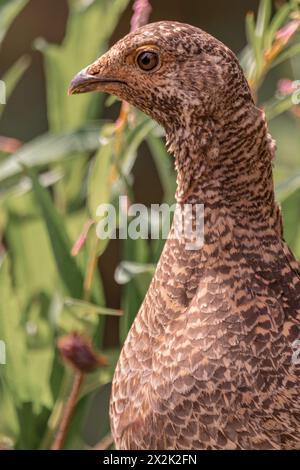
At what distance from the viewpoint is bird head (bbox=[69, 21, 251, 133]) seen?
5.87 feet

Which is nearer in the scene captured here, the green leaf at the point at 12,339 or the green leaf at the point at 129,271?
the green leaf at the point at 129,271

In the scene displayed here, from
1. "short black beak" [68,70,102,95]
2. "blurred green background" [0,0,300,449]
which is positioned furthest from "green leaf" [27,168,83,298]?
"short black beak" [68,70,102,95]

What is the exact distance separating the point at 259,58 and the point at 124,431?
0.70 metres

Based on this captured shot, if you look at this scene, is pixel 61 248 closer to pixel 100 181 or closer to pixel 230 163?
pixel 100 181

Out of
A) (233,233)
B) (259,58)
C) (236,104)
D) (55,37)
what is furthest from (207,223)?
(55,37)

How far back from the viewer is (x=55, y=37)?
4.51 meters

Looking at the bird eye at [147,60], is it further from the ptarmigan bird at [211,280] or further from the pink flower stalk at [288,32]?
the pink flower stalk at [288,32]

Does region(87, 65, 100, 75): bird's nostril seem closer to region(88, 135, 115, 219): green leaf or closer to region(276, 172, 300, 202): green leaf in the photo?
region(88, 135, 115, 219): green leaf

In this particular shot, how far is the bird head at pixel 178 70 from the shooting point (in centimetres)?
179

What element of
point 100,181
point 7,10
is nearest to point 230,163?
point 100,181

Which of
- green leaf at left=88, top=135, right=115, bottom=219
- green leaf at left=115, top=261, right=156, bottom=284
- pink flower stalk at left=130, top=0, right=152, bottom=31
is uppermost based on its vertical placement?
pink flower stalk at left=130, top=0, right=152, bottom=31

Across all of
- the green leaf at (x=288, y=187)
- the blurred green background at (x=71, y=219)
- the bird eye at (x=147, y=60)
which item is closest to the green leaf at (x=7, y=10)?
the blurred green background at (x=71, y=219)

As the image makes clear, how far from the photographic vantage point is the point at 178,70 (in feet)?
5.90

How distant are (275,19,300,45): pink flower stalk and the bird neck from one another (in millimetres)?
351
